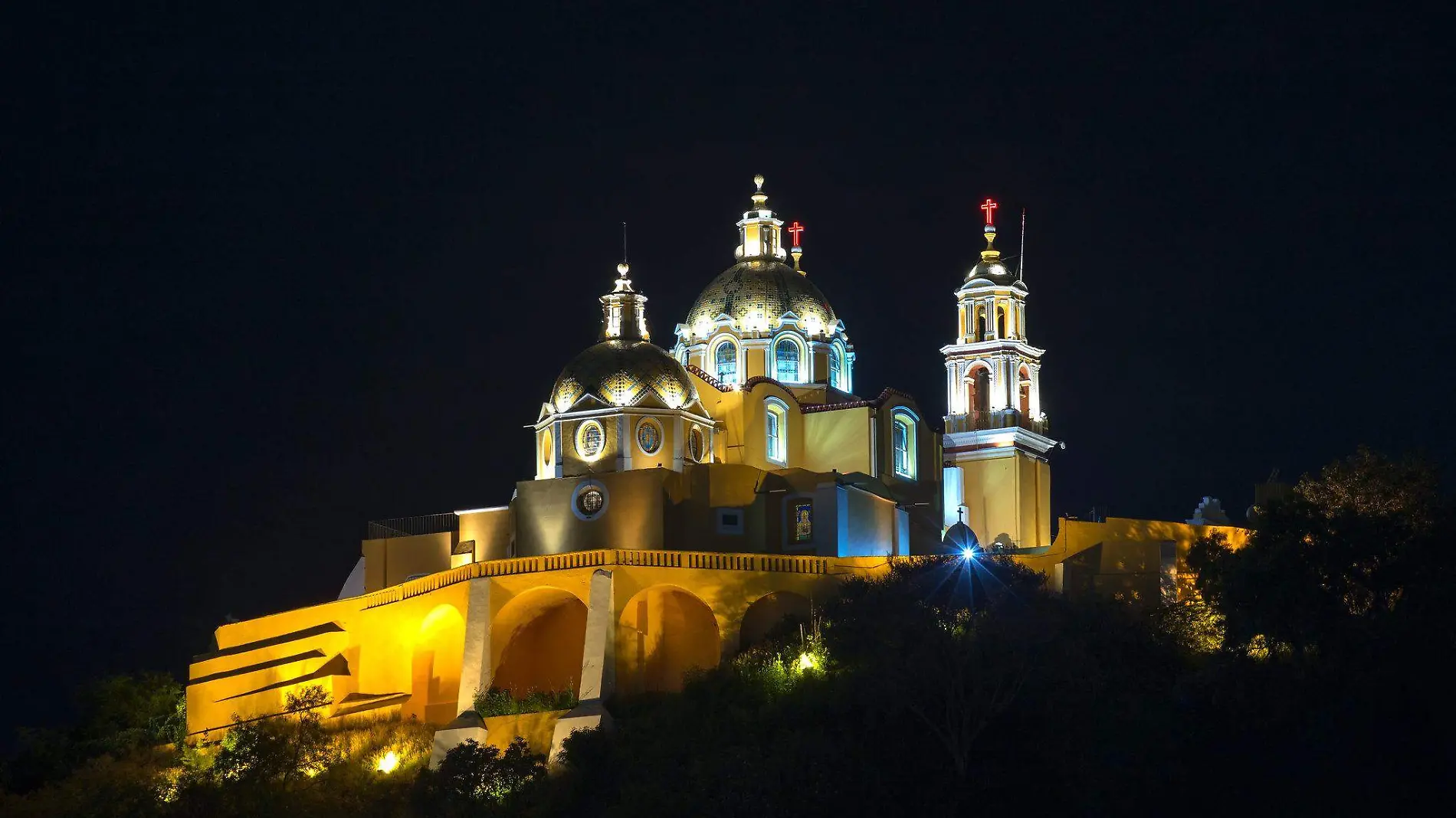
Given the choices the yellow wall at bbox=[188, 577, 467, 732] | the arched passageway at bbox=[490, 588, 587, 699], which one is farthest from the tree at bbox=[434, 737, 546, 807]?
the yellow wall at bbox=[188, 577, 467, 732]

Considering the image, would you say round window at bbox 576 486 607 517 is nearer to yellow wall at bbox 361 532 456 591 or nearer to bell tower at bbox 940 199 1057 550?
yellow wall at bbox 361 532 456 591

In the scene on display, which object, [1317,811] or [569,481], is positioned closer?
[1317,811]

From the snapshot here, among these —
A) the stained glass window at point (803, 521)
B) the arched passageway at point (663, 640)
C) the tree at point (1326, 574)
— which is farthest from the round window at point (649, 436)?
the tree at point (1326, 574)

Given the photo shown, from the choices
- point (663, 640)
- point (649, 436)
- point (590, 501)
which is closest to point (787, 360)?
point (649, 436)

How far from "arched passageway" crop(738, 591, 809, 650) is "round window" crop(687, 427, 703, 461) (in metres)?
5.73

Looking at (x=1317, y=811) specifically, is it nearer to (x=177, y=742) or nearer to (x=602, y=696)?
(x=602, y=696)

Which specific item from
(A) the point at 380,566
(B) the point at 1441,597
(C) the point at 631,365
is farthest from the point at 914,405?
(B) the point at 1441,597

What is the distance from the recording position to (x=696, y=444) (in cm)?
5231

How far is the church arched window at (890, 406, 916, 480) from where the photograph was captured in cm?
5656

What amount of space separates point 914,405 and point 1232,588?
1729cm

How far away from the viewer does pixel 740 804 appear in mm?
38344

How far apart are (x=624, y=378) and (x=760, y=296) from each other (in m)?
8.35

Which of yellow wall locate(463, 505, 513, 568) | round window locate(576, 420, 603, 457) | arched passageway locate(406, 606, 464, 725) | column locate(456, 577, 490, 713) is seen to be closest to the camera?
column locate(456, 577, 490, 713)

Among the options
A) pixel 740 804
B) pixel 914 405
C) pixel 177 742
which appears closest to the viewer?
pixel 740 804
